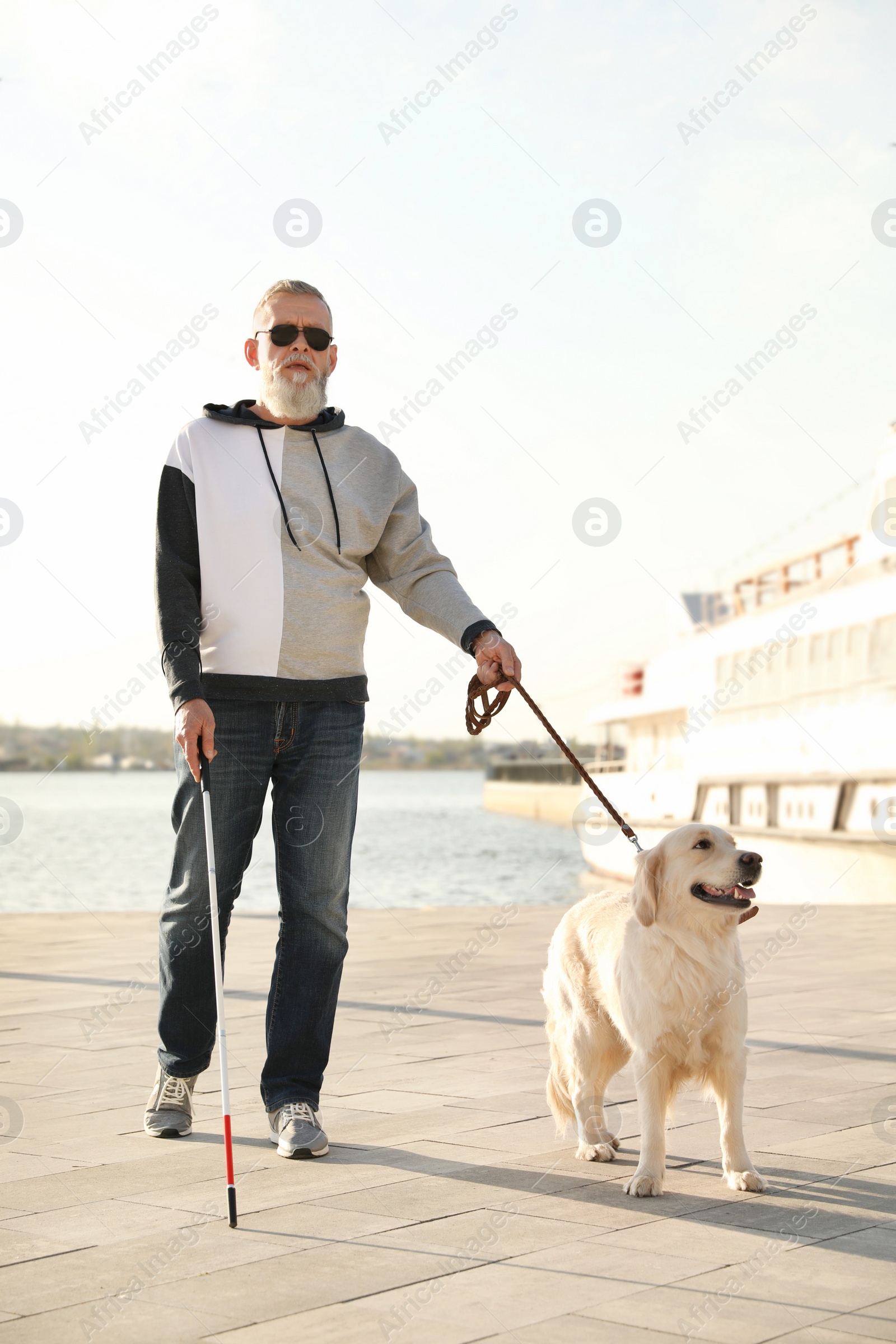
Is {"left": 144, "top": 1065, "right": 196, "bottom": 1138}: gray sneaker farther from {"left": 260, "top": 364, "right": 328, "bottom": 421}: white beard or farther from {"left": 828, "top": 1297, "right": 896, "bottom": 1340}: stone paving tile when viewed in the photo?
{"left": 828, "top": 1297, "right": 896, "bottom": 1340}: stone paving tile

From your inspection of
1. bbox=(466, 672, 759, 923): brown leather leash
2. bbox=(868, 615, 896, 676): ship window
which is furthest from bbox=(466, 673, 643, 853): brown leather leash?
bbox=(868, 615, 896, 676): ship window

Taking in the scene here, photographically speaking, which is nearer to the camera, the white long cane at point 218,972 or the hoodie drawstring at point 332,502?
the white long cane at point 218,972

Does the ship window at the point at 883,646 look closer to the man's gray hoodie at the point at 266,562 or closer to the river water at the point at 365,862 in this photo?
the river water at the point at 365,862

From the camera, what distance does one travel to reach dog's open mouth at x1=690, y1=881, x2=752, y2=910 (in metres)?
3.28

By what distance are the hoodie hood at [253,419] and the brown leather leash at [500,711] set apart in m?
0.87

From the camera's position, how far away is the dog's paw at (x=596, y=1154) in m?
3.53

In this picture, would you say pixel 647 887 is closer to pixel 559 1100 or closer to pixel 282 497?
pixel 559 1100

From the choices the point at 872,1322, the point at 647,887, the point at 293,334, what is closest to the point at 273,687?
the point at 293,334

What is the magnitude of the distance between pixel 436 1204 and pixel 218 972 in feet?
2.48

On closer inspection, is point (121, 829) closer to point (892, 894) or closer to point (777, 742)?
point (777, 742)

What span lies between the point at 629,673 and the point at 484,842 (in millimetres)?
13614

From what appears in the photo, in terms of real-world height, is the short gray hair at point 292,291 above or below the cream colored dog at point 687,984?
above

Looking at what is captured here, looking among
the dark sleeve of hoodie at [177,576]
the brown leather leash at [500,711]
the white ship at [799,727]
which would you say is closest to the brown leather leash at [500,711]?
the brown leather leash at [500,711]

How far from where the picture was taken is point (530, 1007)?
608cm
